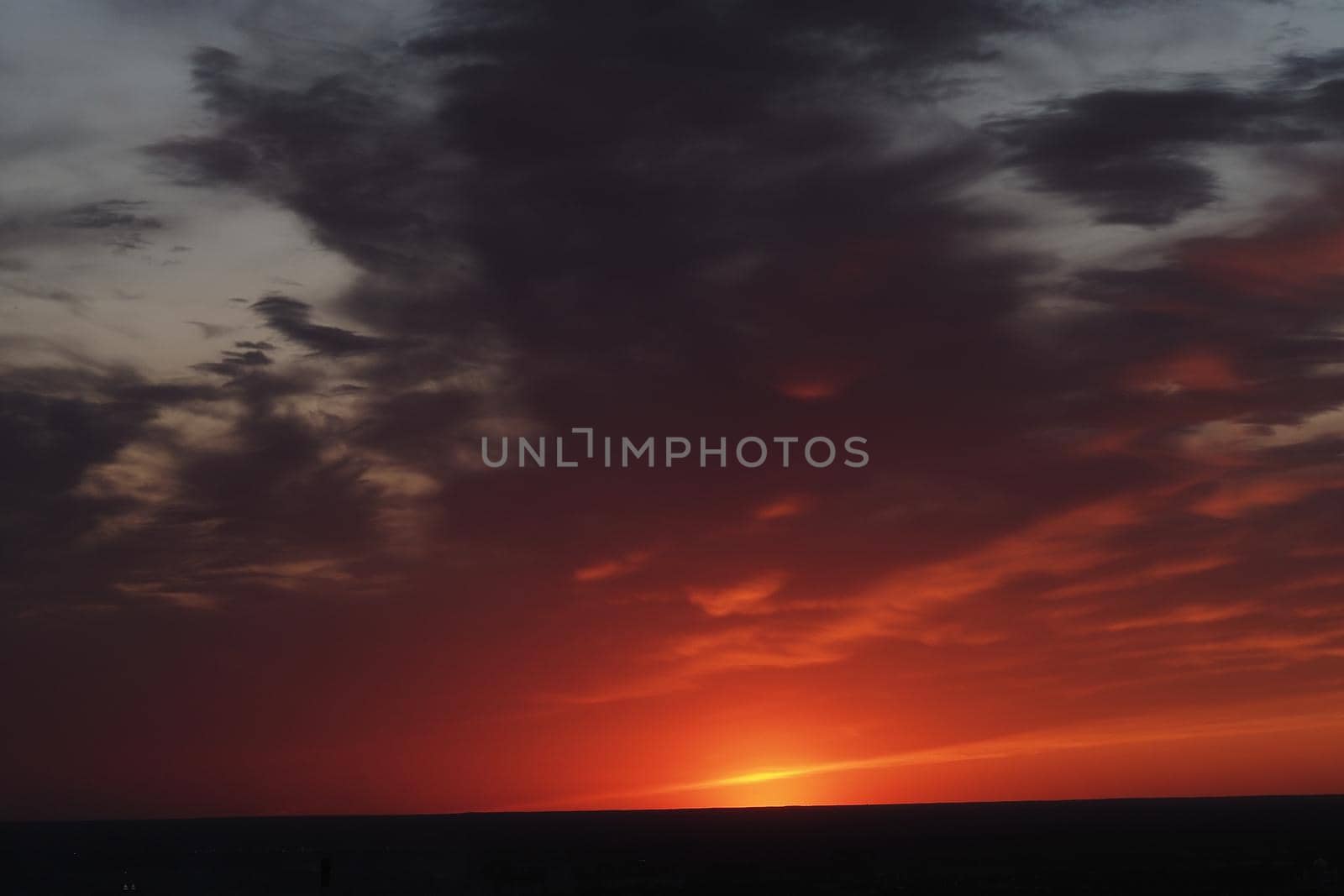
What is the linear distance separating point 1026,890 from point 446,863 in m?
48.9

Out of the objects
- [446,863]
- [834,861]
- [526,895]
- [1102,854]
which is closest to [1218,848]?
[1102,854]

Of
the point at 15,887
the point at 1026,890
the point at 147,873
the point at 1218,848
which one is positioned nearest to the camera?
the point at 1026,890

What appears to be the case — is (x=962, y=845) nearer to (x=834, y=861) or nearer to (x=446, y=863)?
(x=834, y=861)

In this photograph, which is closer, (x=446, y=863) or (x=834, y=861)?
(x=834, y=861)

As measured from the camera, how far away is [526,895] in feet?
236

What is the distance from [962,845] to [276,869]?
191ft

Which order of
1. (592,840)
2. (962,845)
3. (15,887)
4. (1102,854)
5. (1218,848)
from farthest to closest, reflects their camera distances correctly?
(592,840), (962,845), (1218,848), (1102,854), (15,887)

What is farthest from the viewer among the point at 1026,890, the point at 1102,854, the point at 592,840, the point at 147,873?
the point at 592,840

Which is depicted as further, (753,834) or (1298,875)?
(753,834)

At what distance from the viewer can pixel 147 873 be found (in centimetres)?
9775

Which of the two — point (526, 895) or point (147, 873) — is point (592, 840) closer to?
point (147, 873)

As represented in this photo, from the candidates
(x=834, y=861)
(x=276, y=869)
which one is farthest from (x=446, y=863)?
(x=834, y=861)

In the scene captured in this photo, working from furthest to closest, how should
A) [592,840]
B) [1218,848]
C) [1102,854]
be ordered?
1. [592,840]
2. [1218,848]
3. [1102,854]

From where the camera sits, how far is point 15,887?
84875 millimetres
